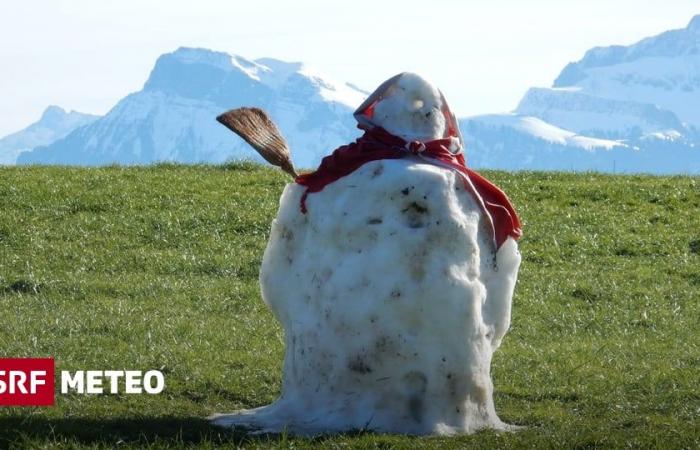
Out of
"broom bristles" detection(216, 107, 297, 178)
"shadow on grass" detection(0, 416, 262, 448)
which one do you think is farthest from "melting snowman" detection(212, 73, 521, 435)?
"broom bristles" detection(216, 107, 297, 178)

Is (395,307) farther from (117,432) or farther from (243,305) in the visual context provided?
(243,305)

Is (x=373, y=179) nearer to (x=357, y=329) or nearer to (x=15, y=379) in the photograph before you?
(x=357, y=329)

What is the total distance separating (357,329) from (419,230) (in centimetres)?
92

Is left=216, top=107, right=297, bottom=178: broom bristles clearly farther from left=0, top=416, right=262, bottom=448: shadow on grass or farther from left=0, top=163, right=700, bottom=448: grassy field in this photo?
left=0, top=416, right=262, bottom=448: shadow on grass

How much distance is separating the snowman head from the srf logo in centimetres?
374

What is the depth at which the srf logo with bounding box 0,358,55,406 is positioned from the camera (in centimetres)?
1266

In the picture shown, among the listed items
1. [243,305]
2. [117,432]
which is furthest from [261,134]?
[243,305]

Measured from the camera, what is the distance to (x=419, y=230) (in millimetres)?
11438

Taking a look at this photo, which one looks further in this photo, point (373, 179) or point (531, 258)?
point (531, 258)

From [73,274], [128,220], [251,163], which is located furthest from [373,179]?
[251,163]

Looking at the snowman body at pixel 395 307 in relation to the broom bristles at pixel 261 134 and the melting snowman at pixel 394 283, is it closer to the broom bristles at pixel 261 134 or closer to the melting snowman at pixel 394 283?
the melting snowman at pixel 394 283

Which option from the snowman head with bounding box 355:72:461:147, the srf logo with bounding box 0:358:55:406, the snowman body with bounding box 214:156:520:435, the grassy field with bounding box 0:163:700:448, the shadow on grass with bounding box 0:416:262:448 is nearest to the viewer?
the shadow on grass with bounding box 0:416:262:448

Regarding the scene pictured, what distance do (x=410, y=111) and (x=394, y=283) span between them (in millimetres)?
1611

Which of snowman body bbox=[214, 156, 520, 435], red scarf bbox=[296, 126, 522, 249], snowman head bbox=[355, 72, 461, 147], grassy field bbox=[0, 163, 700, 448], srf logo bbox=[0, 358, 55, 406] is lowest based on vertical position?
grassy field bbox=[0, 163, 700, 448]
